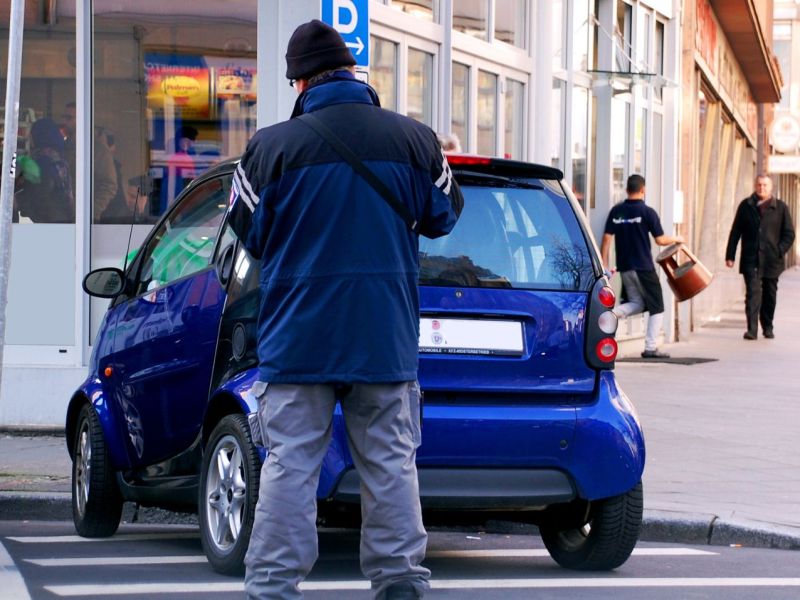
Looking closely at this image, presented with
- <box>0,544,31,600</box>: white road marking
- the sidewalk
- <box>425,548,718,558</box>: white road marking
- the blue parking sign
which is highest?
the blue parking sign

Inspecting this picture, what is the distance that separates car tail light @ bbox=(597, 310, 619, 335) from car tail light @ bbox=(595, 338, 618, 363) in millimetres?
35

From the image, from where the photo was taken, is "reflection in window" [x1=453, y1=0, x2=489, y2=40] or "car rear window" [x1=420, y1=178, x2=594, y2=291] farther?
"reflection in window" [x1=453, y1=0, x2=489, y2=40]

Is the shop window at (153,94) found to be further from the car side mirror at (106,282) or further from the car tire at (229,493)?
the car tire at (229,493)

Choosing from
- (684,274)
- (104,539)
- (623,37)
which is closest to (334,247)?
(104,539)

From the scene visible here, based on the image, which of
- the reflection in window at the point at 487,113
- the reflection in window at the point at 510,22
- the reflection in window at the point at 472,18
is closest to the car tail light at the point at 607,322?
the reflection in window at the point at 472,18

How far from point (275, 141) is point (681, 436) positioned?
6.56 metres

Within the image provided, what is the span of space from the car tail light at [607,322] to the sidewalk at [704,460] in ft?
5.27

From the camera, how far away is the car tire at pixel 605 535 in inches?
249

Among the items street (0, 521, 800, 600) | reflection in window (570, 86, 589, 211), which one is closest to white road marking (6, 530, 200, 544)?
street (0, 521, 800, 600)

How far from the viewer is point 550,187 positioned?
6.54 metres

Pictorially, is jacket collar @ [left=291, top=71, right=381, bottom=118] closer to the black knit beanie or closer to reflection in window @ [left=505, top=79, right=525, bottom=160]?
the black knit beanie

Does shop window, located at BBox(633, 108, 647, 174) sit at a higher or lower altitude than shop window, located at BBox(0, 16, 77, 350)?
higher

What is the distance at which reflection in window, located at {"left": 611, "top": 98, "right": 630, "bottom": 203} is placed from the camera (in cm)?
1841

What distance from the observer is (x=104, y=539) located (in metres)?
7.40
